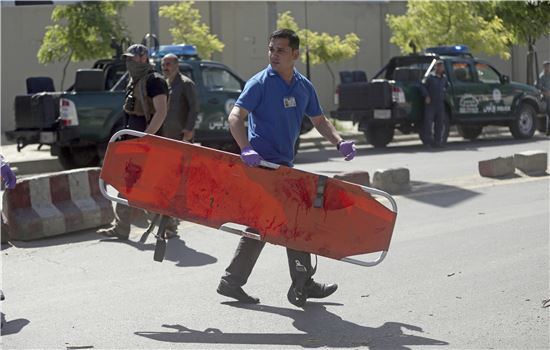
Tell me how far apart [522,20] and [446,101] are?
4.68 metres

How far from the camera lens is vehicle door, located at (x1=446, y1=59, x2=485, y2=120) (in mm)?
21531

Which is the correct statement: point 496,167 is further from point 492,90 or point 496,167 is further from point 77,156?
point 492,90

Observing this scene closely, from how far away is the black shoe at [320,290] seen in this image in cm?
694

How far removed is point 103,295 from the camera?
23.8 ft

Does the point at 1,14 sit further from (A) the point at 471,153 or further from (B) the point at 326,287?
(B) the point at 326,287

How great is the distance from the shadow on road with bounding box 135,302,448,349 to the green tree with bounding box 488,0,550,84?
14152 millimetres

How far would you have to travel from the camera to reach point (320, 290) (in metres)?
6.97

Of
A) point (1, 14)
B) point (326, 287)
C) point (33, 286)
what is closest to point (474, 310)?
point (326, 287)

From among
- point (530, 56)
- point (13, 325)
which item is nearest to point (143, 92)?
point (13, 325)

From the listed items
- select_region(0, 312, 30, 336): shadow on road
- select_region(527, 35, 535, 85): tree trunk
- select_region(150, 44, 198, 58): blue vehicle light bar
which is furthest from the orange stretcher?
select_region(527, 35, 535, 85): tree trunk

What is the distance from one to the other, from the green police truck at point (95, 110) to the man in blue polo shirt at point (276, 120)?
392 inches

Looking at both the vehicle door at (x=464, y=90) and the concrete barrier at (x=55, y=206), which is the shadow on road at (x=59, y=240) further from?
the vehicle door at (x=464, y=90)

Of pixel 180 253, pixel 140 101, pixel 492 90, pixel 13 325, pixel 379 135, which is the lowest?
pixel 379 135

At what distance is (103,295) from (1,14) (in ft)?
69.5
